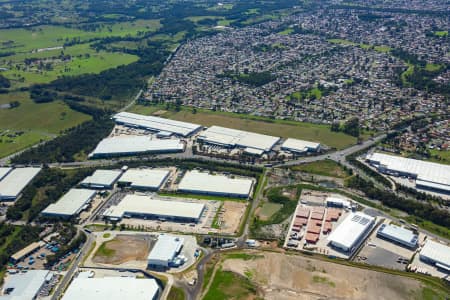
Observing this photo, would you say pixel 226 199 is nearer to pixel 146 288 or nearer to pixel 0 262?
pixel 146 288

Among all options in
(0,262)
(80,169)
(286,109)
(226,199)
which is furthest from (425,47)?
(0,262)

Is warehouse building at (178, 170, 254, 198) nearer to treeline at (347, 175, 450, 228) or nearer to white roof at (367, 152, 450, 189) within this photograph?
treeline at (347, 175, 450, 228)

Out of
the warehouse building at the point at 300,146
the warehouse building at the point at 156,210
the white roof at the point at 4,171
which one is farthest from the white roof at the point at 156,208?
the white roof at the point at 4,171

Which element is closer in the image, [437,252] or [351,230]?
[437,252]

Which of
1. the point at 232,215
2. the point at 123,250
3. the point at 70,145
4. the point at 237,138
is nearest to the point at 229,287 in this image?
the point at 232,215

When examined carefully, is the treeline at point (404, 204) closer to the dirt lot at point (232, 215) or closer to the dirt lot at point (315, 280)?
the dirt lot at point (315, 280)

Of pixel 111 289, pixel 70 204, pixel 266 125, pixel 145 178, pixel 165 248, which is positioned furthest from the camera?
pixel 266 125

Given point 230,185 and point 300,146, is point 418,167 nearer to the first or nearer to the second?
point 300,146
